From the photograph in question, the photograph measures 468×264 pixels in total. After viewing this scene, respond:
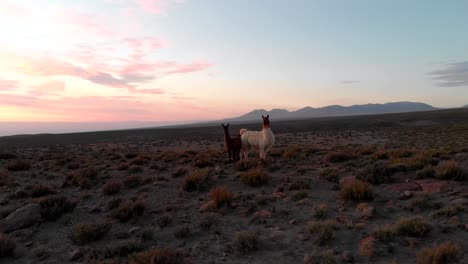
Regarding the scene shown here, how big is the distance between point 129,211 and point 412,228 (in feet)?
20.2

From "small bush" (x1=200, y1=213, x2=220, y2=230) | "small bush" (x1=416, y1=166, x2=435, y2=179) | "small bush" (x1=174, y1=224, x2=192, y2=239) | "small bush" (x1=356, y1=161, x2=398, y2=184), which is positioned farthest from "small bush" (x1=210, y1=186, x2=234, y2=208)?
"small bush" (x1=416, y1=166, x2=435, y2=179)

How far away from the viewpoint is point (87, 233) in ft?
22.5

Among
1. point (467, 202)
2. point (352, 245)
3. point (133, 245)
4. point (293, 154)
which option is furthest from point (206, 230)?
point (293, 154)

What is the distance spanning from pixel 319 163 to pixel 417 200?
5.98 meters

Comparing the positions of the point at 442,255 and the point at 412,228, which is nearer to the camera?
the point at 442,255

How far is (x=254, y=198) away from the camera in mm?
8922

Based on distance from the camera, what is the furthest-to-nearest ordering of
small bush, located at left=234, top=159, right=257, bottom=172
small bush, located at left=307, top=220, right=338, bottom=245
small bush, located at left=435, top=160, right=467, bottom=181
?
small bush, located at left=234, top=159, right=257, bottom=172, small bush, located at left=435, top=160, right=467, bottom=181, small bush, located at left=307, top=220, right=338, bottom=245

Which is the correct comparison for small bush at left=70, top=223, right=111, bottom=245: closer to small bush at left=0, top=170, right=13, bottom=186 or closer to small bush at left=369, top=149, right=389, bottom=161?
small bush at left=0, top=170, right=13, bottom=186

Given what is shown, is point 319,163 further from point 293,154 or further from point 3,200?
point 3,200

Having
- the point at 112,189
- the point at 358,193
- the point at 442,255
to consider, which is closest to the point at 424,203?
the point at 358,193

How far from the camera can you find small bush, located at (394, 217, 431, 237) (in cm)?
595

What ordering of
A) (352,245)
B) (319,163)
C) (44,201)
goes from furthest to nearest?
(319,163) → (44,201) → (352,245)

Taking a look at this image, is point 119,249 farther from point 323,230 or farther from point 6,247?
point 323,230

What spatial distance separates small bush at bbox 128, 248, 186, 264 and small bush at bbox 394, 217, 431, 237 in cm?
393
